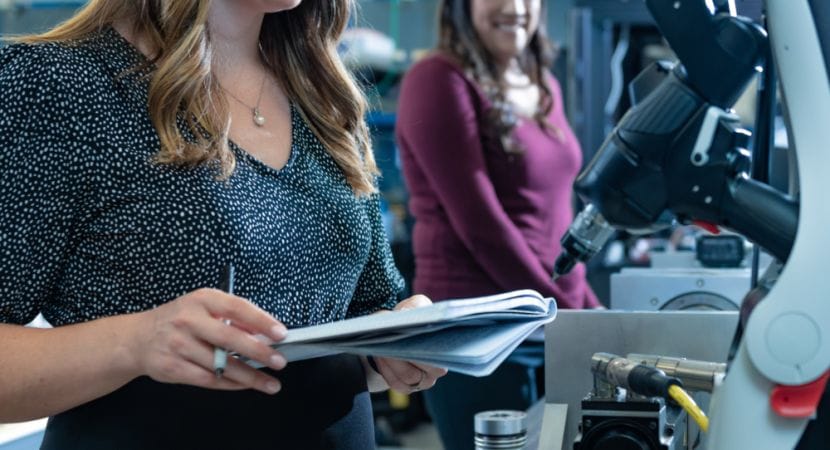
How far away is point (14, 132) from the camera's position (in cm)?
89

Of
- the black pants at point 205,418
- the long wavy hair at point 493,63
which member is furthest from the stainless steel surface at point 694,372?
the long wavy hair at point 493,63

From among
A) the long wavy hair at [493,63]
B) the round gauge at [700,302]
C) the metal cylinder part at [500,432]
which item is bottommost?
the long wavy hair at [493,63]

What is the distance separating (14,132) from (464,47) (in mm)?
1443

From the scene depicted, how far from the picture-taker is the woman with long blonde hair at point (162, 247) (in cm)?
82

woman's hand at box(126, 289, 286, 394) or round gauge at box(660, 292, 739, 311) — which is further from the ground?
woman's hand at box(126, 289, 286, 394)

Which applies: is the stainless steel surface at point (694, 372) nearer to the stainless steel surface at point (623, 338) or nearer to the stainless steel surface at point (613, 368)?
the stainless steel surface at point (613, 368)

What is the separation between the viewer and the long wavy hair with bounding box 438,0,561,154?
2156 mm

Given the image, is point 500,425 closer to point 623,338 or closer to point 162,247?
point 623,338

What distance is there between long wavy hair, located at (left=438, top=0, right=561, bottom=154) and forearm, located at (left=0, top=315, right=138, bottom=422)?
1.40 metres

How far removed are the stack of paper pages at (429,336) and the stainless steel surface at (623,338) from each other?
0.97 feet

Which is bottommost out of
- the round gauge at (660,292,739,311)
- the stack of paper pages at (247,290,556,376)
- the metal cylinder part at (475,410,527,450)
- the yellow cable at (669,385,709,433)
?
the round gauge at (660,292,739,311)

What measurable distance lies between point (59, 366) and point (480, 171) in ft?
4.41

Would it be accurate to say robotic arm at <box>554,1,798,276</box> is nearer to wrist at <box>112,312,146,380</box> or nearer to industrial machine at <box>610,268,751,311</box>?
wrist at <box>112,312,146,380</box>

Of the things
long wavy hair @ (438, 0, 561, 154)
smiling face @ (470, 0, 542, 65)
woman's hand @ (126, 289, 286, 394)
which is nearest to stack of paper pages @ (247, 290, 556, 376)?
woman's hand @ (126, 289, 286, 394)
